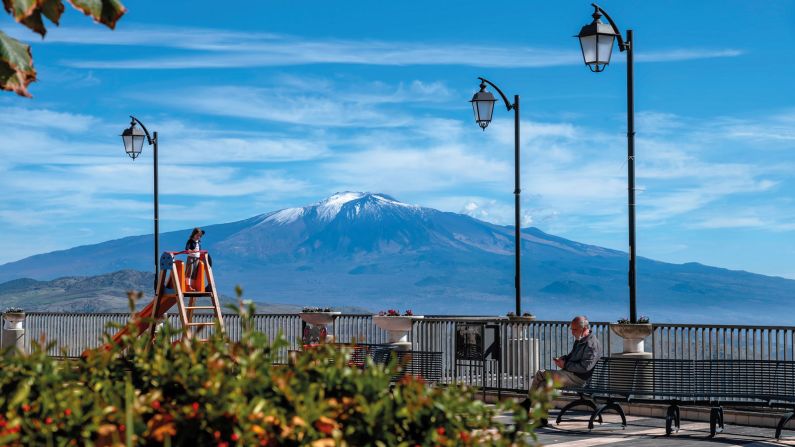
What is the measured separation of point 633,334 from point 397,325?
5.93m

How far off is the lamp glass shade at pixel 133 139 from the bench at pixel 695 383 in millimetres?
21395

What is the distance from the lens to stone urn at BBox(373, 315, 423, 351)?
2594 centimetres

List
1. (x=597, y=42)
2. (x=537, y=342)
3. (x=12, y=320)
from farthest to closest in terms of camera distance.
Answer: (x=12, y=320)
(x=537, y=342)
(x=597, y=42)

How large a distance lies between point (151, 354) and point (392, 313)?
19.9 m

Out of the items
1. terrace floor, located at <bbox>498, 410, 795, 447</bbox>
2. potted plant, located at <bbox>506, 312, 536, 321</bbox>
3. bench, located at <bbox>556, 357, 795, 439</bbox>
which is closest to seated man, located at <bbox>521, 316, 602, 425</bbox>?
bench, located at <bbox>556, 357, 795, 439</bbox>

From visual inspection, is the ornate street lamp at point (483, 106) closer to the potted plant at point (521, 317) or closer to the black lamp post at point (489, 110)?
the black lamp post at point (489, 110)

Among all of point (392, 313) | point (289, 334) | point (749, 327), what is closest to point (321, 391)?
point (749, 327)

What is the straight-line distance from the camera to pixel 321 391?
21.6 feet

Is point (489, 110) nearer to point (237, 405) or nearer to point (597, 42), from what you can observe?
point (597, 42)

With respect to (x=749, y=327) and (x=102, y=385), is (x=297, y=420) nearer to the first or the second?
(x=102, y=385)

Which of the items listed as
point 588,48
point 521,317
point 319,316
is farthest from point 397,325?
point 588,48

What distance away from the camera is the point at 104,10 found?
922cm

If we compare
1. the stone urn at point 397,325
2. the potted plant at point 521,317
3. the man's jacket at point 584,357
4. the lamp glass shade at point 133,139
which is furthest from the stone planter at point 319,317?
the man's jacket at point 584,357

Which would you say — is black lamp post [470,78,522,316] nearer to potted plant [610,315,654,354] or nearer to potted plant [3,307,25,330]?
potted plant [610,315,654,354]
